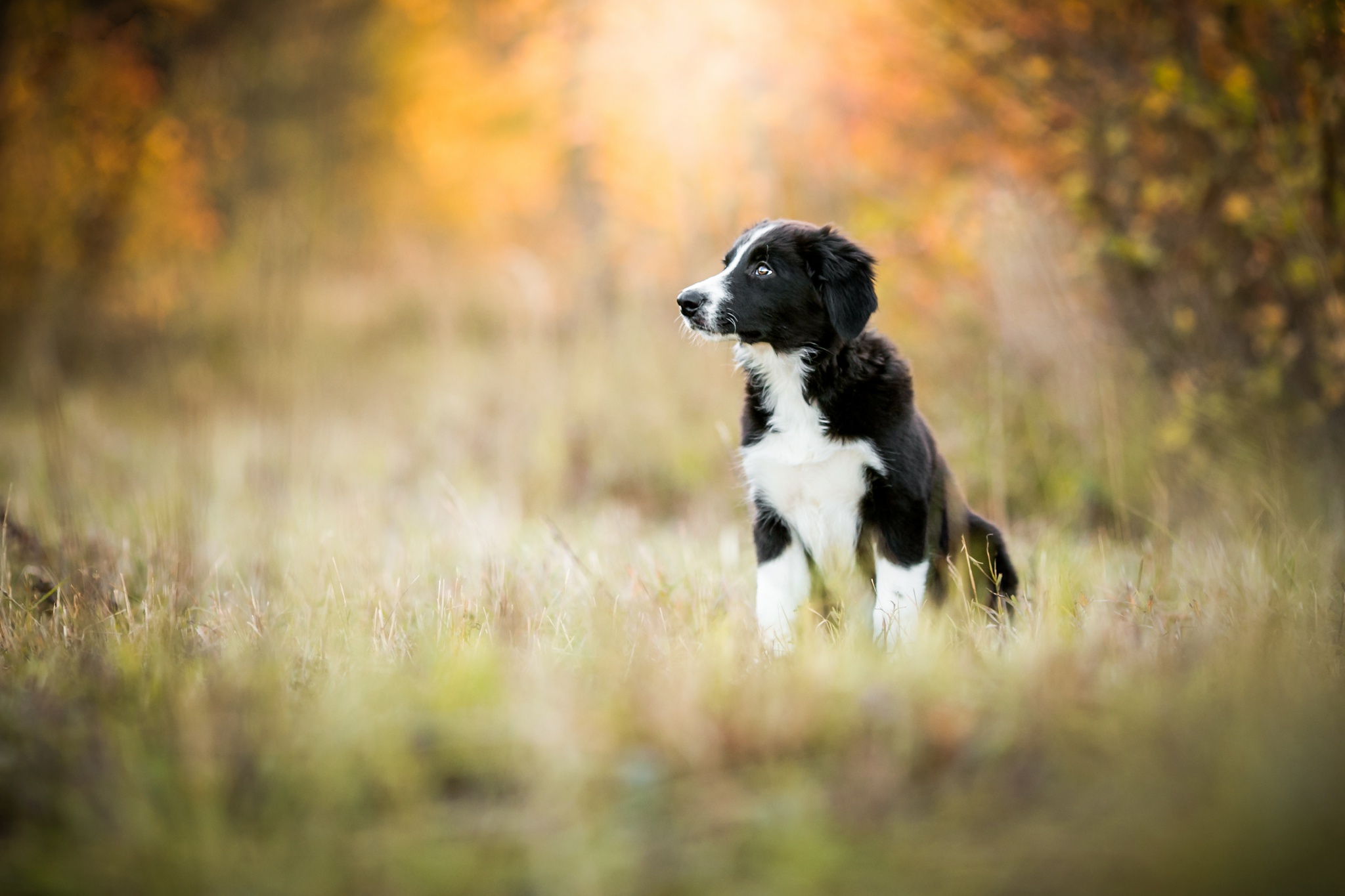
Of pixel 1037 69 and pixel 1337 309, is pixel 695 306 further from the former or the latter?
pixel 1037 69

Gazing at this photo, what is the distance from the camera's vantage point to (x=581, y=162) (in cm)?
1082

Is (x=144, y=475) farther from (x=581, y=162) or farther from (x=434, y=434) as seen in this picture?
(x=581, y=162)

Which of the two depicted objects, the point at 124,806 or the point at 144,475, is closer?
the point at 124,806

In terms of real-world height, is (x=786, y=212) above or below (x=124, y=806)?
above

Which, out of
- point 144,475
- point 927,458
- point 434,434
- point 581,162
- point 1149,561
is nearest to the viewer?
point 927,458

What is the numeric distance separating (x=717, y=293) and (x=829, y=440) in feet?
2.18

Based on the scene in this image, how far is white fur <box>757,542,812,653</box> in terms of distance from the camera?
2.78 metres

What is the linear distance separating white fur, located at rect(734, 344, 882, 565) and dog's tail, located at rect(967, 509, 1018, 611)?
488 mm

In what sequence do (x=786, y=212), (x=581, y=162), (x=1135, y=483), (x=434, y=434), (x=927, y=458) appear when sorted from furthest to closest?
(x=581, y=162), (x=434, y=434), (x=786, y=212), (x=1135, y=483), (x=927, y=458)

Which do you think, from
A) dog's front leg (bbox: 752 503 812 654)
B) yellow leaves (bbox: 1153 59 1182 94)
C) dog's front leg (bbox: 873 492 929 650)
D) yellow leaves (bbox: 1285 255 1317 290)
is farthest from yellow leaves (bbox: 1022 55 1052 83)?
dog's front leg (bbox: 752 503 812 654)

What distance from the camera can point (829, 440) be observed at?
2822 millimetres

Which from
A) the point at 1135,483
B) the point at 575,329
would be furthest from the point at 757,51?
the point at 1135,483

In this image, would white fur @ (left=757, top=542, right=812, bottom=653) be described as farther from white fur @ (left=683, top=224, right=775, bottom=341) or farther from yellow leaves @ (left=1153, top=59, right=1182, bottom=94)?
yellow leaves @ (left=1153, top=59, right=1182, bottom=94)

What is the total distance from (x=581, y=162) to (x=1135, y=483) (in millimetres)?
8123
